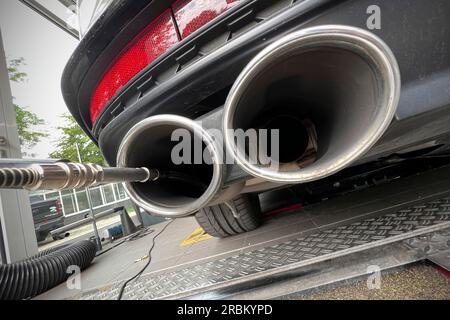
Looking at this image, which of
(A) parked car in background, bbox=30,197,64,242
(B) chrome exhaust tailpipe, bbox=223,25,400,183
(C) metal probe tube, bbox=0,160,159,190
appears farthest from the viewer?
(A) parked car in background, bbox=30,197,64,242

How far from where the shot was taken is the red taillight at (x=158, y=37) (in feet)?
2.69

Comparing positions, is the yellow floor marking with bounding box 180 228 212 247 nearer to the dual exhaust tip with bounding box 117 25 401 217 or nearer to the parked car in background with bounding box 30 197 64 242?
the dual exhaust tip with bounding box 117 25 401 217

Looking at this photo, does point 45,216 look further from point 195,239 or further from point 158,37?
point 158,37

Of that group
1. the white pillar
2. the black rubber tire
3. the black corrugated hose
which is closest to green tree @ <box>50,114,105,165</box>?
the white pillar

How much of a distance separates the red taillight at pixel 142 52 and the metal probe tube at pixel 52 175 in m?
0.44

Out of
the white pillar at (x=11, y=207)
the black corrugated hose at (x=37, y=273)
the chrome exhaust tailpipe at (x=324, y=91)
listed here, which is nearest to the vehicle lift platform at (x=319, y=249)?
the chrome exhaust tailpipe at (x=324, y=91)

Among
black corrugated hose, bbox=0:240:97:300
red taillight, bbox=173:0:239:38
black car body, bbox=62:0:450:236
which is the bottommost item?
black corrugated hose, bbox=0:240:97:300

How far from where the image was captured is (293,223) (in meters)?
1.71

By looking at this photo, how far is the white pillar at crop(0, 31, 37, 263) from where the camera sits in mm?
2947

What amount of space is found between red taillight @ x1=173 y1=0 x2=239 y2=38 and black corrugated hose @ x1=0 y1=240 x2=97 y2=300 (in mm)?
2339

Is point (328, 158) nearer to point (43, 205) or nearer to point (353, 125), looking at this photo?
point (353, 125)

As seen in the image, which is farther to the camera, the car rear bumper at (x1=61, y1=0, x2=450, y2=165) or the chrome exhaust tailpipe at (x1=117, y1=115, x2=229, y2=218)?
the chrome exhaust tailpipe at (x1=117, y1=115, x2=229, y2=218)

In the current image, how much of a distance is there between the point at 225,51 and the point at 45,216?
746cm

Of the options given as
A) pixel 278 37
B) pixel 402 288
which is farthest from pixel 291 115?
pixel 402 288
